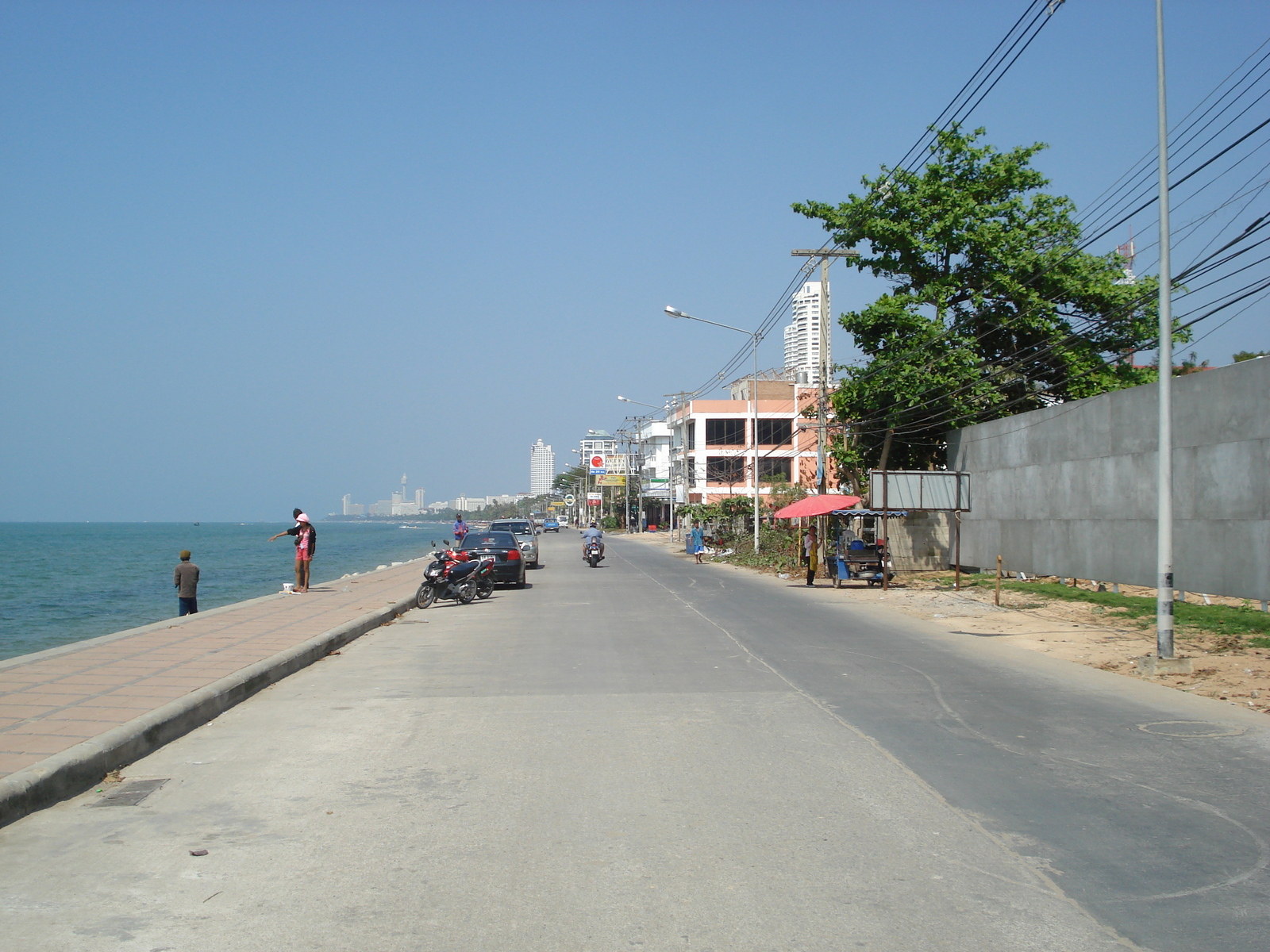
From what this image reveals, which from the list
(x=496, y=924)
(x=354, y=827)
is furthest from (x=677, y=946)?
(x=354, y=827)

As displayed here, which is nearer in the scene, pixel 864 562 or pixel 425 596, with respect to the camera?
pixel 425 596

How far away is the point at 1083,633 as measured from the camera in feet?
52.1

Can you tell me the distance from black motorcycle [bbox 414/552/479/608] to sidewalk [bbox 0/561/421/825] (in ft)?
12.6

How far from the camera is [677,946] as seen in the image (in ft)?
13.1

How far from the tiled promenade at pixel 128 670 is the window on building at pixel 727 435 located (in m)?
71.0

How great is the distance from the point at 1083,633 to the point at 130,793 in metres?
14.3

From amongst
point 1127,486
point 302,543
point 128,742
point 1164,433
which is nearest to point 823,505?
point 1127,486

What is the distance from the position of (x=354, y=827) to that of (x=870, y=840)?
9.57 ft

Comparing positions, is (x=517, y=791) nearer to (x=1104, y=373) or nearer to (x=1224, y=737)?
(x=1224, y=737)

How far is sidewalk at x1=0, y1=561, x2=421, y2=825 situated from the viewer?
650 cm

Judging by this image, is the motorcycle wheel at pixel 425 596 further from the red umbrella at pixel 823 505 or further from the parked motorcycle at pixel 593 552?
the parked motorcycle at pixel 593 552

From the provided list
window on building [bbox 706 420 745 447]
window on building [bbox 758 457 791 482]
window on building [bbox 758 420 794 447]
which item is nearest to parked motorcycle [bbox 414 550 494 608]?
window on building [bbox 758 457 791 482]

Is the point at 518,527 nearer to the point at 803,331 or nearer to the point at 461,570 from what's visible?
the point at 461,570

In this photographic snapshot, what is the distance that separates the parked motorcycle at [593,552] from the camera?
3956 centimetres
